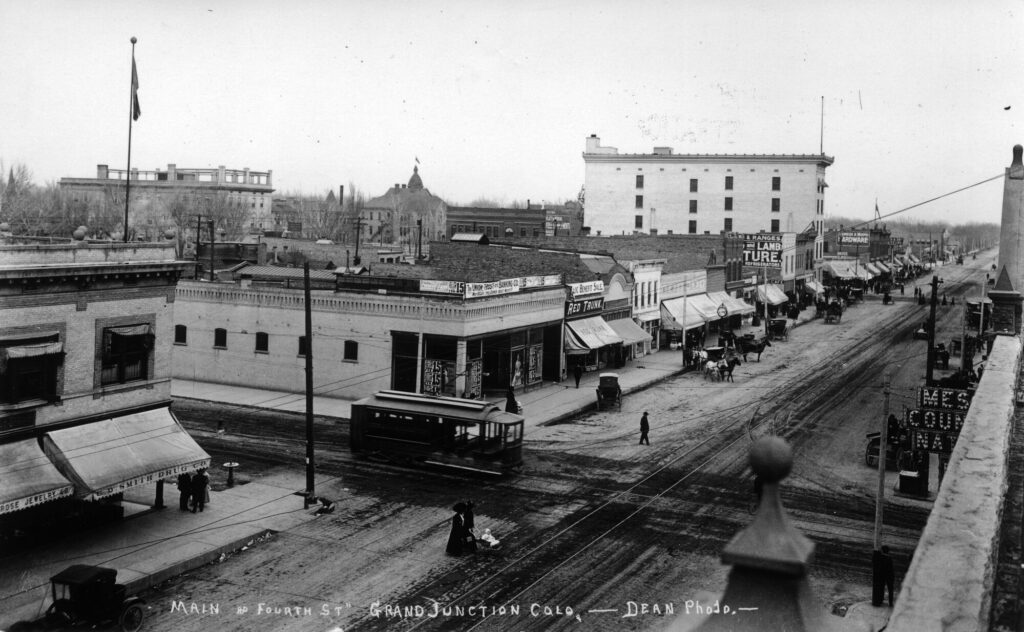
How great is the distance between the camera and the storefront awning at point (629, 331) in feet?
165

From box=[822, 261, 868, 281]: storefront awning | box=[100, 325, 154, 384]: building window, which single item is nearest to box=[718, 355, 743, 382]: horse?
box=[100, 325, 154, 384]: building window

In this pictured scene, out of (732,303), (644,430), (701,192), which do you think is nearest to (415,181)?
(701,192)

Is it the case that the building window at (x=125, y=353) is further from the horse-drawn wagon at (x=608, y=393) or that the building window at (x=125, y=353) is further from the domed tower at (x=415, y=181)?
the domed tower at (x=415, y=181)

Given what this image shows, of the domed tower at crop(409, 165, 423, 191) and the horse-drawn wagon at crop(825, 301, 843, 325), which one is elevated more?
the domed tower at crop(409, 165, 423, 191)

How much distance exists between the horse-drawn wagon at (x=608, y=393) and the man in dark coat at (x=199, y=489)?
19.5 metres

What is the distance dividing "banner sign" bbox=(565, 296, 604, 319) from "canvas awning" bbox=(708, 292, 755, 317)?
18.4m

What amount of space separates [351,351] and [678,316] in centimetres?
2592

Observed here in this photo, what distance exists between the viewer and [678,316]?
59.0 metres

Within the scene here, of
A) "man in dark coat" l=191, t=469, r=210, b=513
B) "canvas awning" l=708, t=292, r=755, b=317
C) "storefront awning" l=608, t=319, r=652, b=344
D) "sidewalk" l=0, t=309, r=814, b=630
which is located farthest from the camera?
"canvas awning" l=708, t=292, r=755, b=317

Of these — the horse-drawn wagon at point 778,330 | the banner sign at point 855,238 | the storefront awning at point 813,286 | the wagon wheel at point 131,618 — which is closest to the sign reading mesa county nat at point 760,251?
the horse-drawn wagon at point 778,330

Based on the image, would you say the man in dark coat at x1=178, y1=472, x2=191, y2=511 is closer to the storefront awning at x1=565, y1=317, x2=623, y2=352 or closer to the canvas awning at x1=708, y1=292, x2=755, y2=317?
the storefront awning at x1=565, y1=317, x2=623, y2=352

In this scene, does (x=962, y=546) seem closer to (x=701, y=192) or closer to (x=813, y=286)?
(x=813, y=286)

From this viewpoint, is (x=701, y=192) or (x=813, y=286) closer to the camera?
(x=813, y=286)

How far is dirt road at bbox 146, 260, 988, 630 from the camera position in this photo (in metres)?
17.5
